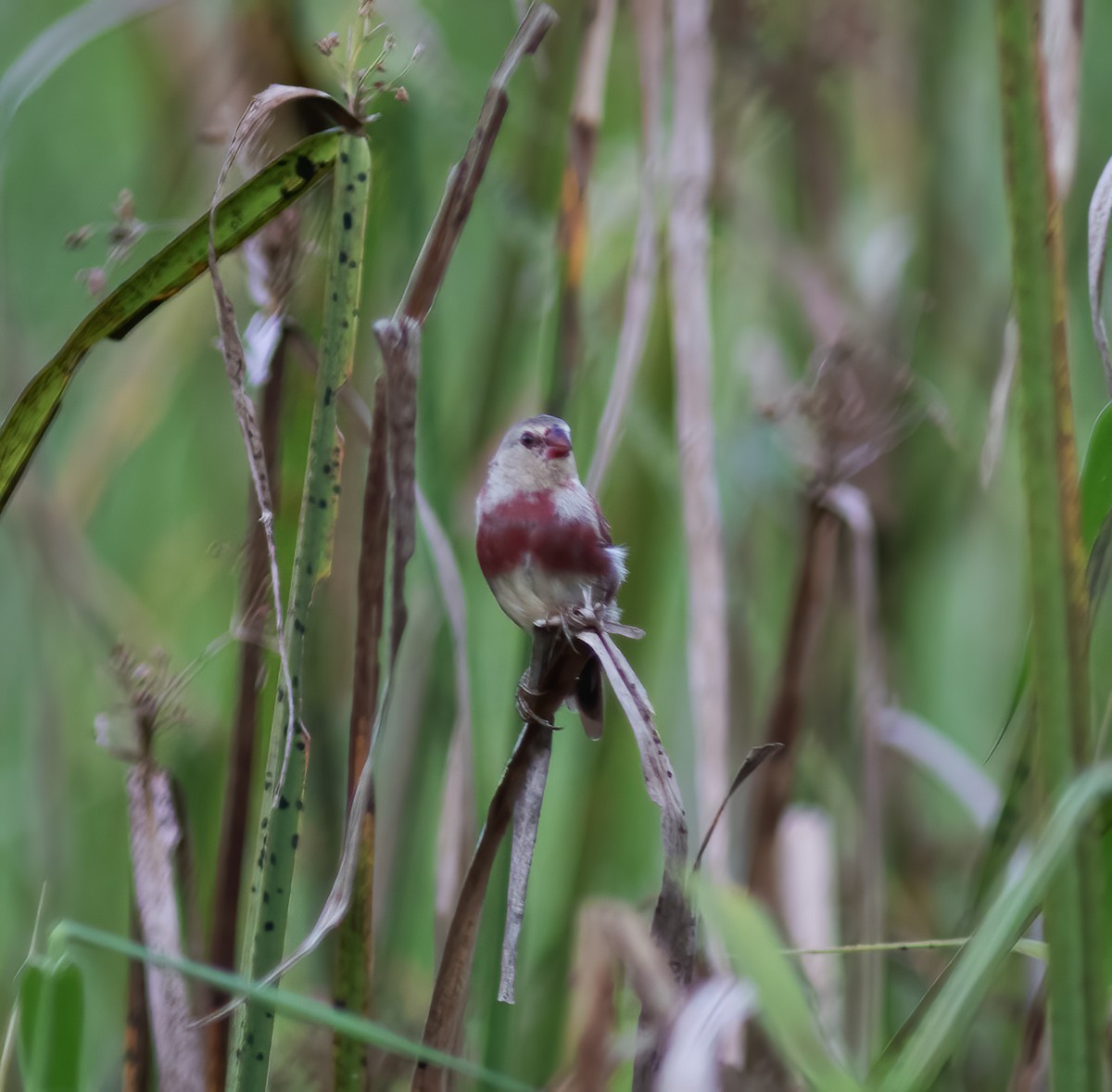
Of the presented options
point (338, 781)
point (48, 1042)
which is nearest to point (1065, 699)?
point (48, 1042)

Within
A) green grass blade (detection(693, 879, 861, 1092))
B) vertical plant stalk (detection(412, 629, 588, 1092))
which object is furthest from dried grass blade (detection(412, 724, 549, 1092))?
green grass blade (detection(693, 879, 861, 1092))

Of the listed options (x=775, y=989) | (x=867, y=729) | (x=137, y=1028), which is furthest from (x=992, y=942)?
(x=867, y=729)

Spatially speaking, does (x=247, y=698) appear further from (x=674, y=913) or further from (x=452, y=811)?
(x=674, y=913)

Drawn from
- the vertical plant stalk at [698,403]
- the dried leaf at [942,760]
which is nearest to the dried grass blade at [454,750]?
the vertical plant stalk at [698,403]

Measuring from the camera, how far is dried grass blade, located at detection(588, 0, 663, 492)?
3.62 feet

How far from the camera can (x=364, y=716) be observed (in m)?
0.77

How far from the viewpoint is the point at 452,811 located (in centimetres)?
108

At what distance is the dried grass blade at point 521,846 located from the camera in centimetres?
72

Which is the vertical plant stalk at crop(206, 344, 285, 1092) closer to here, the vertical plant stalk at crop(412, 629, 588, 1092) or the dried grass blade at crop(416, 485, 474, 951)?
the dried grass blade at crop(416, 485, 474, 951)

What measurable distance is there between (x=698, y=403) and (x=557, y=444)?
0.22 metres

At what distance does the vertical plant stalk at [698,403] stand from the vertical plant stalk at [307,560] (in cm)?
58

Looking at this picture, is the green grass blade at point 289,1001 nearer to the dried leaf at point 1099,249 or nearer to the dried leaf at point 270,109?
the dried leaf at point 270,109

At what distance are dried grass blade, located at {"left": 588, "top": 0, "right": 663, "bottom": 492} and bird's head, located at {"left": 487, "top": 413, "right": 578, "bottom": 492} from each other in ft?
0.12

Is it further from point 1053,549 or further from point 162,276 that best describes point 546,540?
point 1053,549
